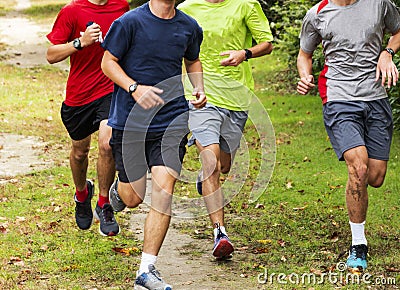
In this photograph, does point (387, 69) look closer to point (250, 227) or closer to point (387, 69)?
point (387, 69)

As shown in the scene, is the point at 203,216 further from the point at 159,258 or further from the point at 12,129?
the point at 12,129

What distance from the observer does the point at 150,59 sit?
6039 millimetres

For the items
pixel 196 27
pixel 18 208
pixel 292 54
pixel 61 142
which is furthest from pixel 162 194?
pixel 292 54

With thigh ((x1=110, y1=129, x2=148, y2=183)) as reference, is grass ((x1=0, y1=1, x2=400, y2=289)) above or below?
below

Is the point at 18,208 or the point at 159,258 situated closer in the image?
the point at 159,258

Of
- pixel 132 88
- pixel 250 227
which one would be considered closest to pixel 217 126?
pixel 250 227

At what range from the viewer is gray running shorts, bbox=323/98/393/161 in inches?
259

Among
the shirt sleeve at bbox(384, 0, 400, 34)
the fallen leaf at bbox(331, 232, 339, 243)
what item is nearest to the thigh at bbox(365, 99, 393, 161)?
the shirt sleeve at bbox(384, 0, 400, 34)

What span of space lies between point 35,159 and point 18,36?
17.7m

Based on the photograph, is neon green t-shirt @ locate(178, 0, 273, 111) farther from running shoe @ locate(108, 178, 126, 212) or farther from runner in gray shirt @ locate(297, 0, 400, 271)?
running shoe @ locate(108, 178, 126, 212)

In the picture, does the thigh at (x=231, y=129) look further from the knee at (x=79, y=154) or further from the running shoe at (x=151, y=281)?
the running shoe at (x=151, y=281)

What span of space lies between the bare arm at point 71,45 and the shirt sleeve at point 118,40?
800 mm

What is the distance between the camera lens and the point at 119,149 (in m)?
6.26

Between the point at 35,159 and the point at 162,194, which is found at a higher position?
the point at 162,194
